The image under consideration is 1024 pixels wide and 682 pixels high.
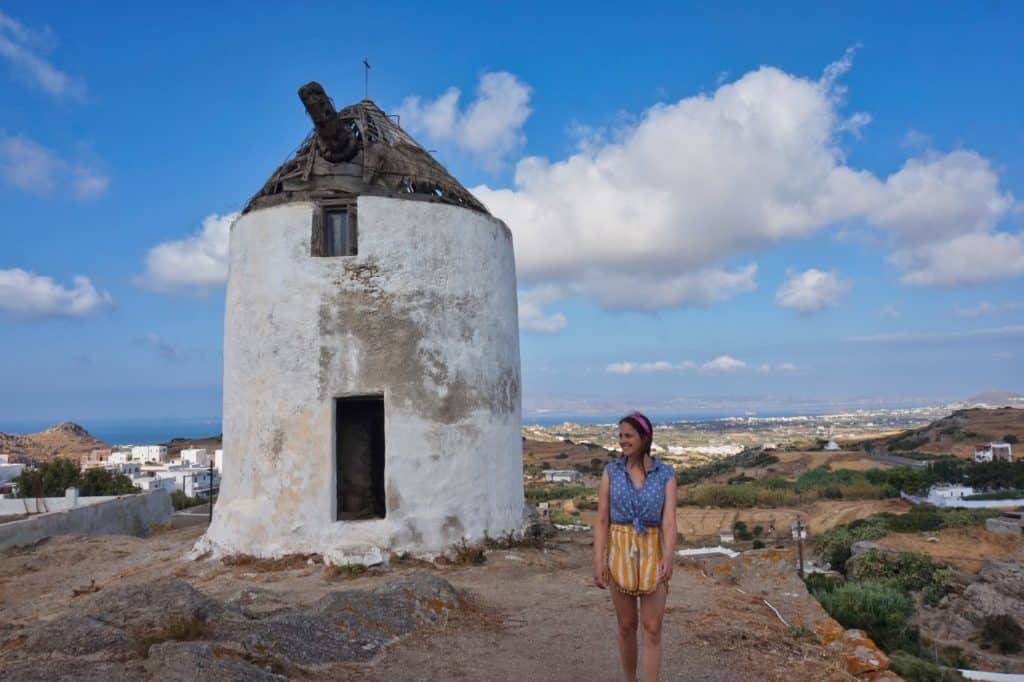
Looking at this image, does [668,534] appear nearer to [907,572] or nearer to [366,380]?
[366,380]

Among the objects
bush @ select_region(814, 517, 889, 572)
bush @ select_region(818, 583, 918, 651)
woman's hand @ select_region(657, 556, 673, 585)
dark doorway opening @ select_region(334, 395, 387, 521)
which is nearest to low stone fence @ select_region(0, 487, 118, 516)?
dark doorway opening @ select_region(334, 395, 387, 521)

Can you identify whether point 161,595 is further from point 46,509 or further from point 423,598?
point 46,509

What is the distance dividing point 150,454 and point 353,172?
5955 centimetres

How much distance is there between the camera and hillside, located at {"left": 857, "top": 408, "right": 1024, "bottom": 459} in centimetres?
6462

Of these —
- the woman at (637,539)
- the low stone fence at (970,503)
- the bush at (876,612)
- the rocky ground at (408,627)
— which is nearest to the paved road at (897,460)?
the low stone fence at (970,503)

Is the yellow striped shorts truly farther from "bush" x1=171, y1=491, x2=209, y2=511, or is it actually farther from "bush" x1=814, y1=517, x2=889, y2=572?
"bush" x1=814, y1=517, x2=889, y2=572

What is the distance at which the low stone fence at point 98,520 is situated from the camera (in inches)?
472

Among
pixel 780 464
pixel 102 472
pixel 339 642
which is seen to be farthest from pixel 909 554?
pixel 780 464

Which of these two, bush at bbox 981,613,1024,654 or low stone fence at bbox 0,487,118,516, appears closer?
low stone fence at bbox 0,487,118,516

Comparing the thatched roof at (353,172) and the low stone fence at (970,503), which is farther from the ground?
the thatched roof at (353,172)

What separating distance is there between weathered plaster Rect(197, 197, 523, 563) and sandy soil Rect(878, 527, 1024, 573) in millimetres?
21154

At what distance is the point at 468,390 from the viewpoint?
9.83m

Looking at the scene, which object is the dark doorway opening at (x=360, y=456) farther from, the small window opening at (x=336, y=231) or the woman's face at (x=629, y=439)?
the woman's face at (x=629, y=439)

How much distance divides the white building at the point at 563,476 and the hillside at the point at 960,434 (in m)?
33.0
